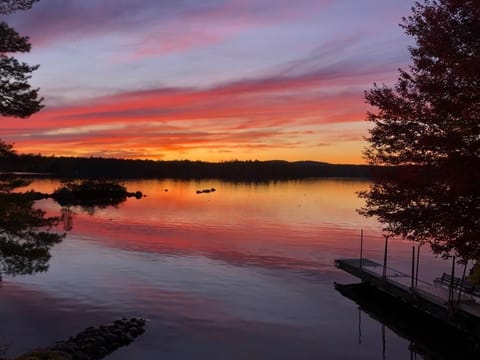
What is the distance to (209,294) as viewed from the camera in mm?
34438

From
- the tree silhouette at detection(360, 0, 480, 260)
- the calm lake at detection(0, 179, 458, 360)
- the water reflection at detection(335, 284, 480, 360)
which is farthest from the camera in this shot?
the calm lake at detection(0, 179, 458, 360)

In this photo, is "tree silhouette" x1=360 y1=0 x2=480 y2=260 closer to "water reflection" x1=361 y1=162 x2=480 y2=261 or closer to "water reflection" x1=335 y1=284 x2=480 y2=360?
"water reflection" x1=361 y1=162 x2=480 y2=261

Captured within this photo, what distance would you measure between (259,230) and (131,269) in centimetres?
3130

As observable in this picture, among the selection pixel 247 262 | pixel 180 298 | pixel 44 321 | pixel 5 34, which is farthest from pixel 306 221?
pixel 5 34

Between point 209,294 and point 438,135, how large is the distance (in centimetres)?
2081

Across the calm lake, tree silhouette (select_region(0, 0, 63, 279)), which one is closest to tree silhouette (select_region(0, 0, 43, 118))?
tree silhouette (select_region(0, 0, 63, 279))

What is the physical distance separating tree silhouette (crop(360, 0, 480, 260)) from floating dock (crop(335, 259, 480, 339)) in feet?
18.5

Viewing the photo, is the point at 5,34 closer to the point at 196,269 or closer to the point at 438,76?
the point at 438,76

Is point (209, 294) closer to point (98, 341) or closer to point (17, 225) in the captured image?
point (98, 341)

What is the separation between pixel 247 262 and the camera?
4722 centimetres

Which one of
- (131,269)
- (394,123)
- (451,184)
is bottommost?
(131,269)

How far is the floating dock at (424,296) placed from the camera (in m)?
24.7

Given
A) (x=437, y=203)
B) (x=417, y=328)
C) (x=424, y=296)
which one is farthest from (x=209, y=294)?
(x=437, y=203)

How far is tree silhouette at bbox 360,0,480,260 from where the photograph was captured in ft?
60.1
